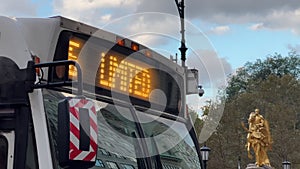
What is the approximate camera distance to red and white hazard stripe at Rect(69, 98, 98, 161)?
11.4 feet

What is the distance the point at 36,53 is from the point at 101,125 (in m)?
0.73

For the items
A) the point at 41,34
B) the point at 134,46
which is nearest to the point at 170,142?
the point at 134,46

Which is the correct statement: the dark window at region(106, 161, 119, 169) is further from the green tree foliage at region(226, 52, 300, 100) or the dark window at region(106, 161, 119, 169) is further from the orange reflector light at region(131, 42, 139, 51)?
the green tree foliage at region(226, 52, 300, 100)

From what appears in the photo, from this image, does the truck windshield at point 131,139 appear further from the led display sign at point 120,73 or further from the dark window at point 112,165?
the led display sign at point 120,73

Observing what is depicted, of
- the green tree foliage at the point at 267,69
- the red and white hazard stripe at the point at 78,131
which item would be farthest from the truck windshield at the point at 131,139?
the green tree foliage at the point at 267,69

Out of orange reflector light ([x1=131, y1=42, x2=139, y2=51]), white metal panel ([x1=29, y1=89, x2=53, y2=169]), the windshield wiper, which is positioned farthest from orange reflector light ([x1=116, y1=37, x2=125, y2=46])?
white metal panel ([x1=29, y1=89, x2=53, y2=169])

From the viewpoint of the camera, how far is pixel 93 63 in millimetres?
4668

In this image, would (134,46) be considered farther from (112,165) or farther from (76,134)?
(76,134)

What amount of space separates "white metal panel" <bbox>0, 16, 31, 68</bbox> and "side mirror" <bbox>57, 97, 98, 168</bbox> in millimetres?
569

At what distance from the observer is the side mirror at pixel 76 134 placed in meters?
3.48

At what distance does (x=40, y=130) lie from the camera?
153 inches

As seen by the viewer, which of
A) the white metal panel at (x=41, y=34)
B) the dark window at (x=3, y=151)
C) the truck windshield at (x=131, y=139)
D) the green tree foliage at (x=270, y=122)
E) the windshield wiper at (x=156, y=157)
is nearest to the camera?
the dark window at (x=3, y=151)

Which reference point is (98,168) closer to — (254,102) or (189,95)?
(189,95)

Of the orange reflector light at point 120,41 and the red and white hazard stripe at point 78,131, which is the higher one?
the orange reflector light at point 120,41
